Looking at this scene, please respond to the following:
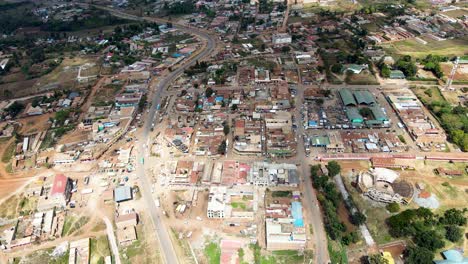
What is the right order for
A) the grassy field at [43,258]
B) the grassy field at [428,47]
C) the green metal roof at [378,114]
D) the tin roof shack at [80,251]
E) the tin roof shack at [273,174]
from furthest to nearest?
the grassy field at [428,47]
the green metal roof at [378,114]
the tin roof shack at [273,174]
the grassy field at [43,258]
the tin roof shack at [80,251]

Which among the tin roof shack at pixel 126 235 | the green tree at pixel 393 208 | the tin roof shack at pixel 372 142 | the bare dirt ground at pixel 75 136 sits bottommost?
the tin roof shack at pixel 126 235

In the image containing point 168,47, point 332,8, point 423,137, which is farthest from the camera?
point 332,8

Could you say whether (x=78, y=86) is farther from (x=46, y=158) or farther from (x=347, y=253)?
(x=347, y=253)

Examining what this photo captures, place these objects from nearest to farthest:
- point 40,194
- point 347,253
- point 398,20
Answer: point 347,253
point 40,194
point 398,20

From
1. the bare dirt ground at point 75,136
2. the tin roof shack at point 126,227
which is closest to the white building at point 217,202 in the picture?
the tin roof shack at point 126,227

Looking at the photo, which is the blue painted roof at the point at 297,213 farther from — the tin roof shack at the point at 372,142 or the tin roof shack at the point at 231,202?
the tin roof shack at the point at 372,142

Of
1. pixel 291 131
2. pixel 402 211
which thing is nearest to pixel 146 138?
pixel 291 131

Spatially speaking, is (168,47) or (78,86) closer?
(78,86)
